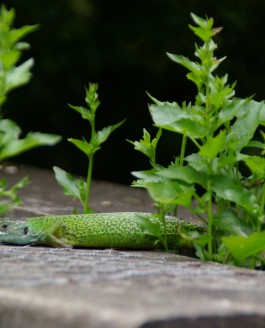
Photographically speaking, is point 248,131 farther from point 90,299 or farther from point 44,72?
point 44,72

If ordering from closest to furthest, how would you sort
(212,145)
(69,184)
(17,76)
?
1. (17,76)
2. (212,145)
3. (69,184)

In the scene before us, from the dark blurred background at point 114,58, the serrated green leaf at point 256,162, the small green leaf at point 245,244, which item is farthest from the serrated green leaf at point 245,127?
the dark blurred background at point 114,58

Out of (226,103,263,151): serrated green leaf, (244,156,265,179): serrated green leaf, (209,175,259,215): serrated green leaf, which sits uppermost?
(226,103,263,151): serrated green leaf

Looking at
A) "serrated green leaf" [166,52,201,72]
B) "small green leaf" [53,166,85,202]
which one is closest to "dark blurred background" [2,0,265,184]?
"small green leaf" [53,166,85,202]

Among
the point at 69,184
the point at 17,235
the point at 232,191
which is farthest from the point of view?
the point at 69,184

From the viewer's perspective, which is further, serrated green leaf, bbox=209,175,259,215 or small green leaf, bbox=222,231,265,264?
serrated green leaf, bbox=209,175,259,215

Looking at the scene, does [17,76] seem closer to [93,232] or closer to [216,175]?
[216,175]

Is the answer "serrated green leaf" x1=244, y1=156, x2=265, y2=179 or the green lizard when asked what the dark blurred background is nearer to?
the green lizard

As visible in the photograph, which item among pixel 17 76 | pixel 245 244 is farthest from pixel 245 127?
pixel 17 76
